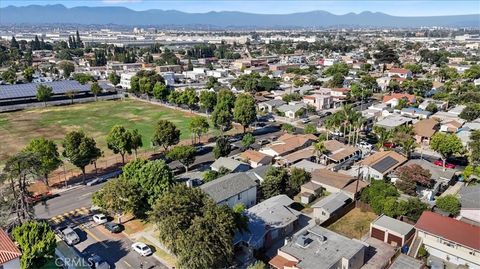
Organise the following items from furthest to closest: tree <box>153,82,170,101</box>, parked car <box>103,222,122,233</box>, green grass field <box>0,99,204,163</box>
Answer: tree <box>153,82,170,101</box>, green grass field <box>0,99,204,163</box>, parked car <box>103,222,122,233</box>

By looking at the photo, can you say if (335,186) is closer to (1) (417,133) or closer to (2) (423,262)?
(2) (423,262)

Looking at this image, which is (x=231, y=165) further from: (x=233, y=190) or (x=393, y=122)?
(x=393, y=122)

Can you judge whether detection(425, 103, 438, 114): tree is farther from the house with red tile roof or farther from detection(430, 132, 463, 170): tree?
the house with red tile roof

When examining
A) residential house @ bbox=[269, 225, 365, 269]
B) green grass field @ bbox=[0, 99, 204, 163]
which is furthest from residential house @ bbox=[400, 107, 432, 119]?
residential house @ bbox=[269, 225, 365, 269]

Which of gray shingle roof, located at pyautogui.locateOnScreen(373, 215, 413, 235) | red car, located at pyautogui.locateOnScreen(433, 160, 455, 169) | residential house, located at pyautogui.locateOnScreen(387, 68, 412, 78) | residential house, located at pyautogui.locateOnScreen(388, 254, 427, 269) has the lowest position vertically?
red car, located at pyautogui.locateOnScreen(433, 160, 455, 169)

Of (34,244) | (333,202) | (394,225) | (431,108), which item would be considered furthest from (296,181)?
(431,108)

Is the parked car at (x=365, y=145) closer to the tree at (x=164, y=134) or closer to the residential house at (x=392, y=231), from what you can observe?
the residential house at (x=392, y=231)
